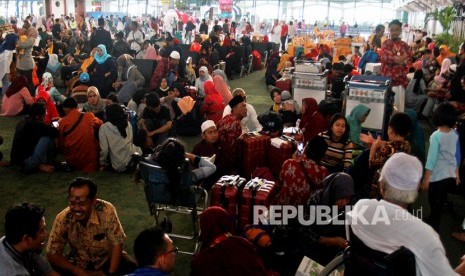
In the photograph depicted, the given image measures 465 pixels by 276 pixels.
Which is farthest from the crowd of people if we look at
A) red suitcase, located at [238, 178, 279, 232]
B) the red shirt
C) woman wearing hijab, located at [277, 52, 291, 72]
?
the red shirt

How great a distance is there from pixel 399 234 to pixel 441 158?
2006 millimetres

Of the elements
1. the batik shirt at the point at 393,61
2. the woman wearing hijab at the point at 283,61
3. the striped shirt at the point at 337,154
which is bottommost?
the striped shirt at the point at 337,154

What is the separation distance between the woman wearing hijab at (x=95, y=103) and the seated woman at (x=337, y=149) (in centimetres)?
286

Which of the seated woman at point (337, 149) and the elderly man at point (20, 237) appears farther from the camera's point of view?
the seated woman at point (337, 149)

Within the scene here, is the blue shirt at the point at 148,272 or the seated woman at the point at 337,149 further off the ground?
the seated woman at the point at 337,149

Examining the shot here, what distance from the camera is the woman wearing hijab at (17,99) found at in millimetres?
7219

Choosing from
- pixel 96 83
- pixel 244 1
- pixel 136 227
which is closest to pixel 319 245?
pixel 136 227

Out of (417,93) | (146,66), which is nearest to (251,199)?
(417,93)

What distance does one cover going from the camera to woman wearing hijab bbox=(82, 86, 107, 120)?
545 centimetres

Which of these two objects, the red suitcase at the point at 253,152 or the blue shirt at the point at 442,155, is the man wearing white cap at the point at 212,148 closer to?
the red suitcase at the point at 253,152

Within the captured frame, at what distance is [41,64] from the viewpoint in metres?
9.58

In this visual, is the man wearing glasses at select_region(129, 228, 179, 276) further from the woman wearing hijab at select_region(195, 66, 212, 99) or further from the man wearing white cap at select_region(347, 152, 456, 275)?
the woman wearing hijab at select_region(195, 66, 212, 99)

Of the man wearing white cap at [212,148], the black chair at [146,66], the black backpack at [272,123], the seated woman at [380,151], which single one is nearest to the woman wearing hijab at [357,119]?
the black backpack at [272,123]

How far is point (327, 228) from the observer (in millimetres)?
2941
